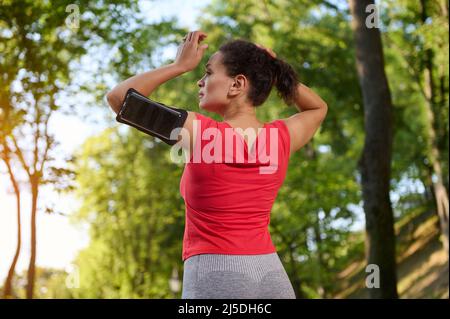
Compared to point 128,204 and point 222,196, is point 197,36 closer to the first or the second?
point 222,196

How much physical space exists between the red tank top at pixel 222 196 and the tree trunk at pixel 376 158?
8056mm

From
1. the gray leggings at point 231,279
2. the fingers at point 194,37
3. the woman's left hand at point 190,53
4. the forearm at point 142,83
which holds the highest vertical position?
the fingers at point 194,37

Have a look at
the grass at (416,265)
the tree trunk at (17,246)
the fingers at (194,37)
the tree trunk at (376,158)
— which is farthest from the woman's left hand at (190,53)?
the grass at (416,265)

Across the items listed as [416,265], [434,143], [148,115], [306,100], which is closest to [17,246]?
[306,100]

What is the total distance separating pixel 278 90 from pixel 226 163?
0.52 m

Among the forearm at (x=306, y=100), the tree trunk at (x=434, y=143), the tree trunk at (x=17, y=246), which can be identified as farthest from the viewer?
the tree trunk at (x=434, y=143)

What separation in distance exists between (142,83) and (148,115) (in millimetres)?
171

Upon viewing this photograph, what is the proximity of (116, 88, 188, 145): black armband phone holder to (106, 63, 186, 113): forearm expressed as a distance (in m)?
0.07

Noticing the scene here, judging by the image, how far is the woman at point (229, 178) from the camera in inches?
83.0

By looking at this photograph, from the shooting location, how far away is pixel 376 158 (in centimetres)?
1013

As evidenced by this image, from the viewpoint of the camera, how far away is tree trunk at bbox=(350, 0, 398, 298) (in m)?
9.91

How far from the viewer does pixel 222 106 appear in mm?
2357

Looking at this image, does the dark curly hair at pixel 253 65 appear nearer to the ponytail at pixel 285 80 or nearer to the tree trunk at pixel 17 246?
the ponytail at pixel 285 80

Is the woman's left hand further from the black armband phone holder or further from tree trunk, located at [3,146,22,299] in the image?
tree trunk, located at [3,146,22,299]
